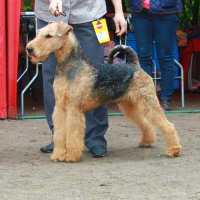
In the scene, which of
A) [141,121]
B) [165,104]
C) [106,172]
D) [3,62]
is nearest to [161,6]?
[165,104]

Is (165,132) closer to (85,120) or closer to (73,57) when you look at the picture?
(85,120)

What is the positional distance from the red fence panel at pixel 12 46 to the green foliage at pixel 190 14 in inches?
192

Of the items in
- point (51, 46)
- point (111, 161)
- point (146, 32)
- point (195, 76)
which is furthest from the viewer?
point (195, 76)

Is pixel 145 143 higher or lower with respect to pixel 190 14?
lower

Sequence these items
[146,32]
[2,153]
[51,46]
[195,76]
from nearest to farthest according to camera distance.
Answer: [51,46] < [2,153] < [146,32] < [195,76]

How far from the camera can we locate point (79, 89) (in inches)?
199

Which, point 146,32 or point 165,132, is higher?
point 146,32

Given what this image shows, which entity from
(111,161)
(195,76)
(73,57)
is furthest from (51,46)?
(195,76)

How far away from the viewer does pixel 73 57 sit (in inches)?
201

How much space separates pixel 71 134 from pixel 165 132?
2.68 ft

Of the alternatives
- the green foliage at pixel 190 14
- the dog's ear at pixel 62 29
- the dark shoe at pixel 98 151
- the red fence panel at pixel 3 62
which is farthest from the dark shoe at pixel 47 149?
the green foliage at pixel 190 14

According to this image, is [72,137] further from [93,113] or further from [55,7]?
[55,7]

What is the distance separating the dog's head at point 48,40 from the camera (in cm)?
488

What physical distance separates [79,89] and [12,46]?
2340 mm
